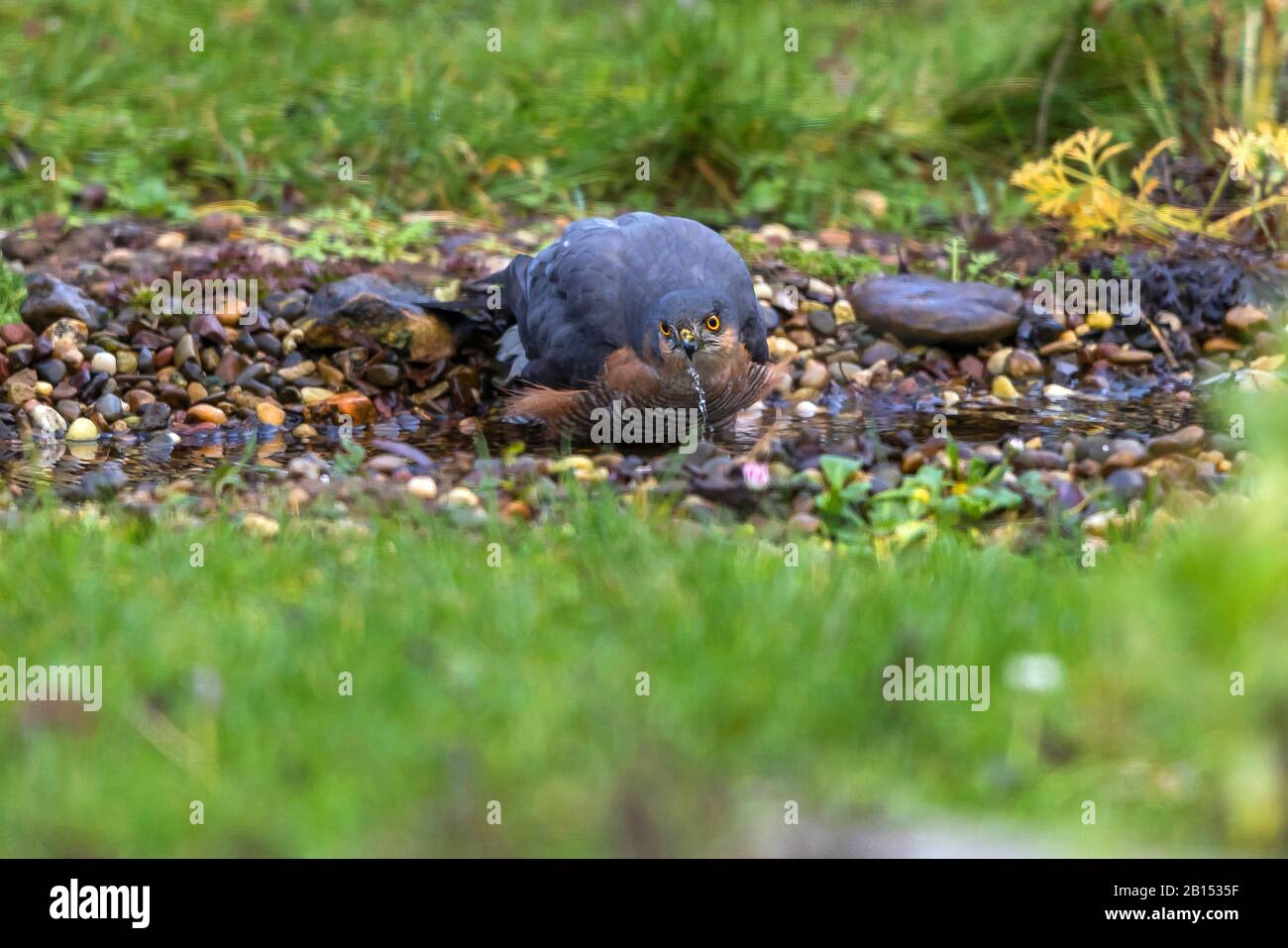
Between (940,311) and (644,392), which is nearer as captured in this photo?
(644,392)

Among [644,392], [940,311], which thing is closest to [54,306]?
[644,392]

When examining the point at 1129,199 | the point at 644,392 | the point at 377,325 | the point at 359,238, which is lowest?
the point at 644,392

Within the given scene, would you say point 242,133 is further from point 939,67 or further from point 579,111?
point 939,67

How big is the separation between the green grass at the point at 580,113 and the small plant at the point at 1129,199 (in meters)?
0.73

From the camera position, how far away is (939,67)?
875 cm

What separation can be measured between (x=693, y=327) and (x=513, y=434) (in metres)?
1.05

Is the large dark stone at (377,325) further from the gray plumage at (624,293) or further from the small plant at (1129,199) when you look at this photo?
the small plant at (1129,199)

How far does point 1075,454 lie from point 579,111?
13.4 ft

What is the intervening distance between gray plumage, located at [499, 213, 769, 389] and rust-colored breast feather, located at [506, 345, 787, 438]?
6 centimetres

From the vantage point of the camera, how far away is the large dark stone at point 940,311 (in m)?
6.27

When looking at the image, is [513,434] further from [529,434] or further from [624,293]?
[624,293]

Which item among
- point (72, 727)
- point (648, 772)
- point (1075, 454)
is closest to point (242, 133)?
point (1075, 454)

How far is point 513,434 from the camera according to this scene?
5.75m

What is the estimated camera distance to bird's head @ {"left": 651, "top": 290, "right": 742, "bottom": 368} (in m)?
5.01
